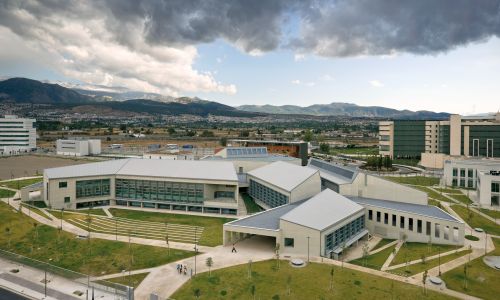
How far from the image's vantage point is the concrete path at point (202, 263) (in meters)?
35.1

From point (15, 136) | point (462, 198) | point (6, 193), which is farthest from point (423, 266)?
point (15, 136)

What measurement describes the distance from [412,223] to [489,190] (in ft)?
102

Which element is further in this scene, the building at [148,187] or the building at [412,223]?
the building at [148,187]

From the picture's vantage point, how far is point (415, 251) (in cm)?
4719

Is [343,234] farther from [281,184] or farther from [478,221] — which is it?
[478,221]

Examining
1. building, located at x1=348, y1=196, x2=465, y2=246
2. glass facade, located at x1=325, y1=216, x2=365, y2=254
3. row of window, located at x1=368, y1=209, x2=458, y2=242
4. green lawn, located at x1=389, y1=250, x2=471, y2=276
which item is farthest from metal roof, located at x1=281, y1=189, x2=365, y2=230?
green lawn, located at x1=389, y1=250, x2=471, y2=276

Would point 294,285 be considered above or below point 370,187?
below

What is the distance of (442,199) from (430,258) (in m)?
37.0

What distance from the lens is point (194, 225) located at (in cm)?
5656

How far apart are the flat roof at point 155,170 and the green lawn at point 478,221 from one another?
40.1 metres

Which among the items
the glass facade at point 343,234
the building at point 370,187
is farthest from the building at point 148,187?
the glass facade at point 343,234

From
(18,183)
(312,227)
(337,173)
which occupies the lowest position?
(18,183)

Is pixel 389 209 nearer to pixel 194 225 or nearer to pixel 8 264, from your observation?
pixel 194 225

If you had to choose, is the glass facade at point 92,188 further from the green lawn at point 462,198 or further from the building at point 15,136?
the building at point 15,136
